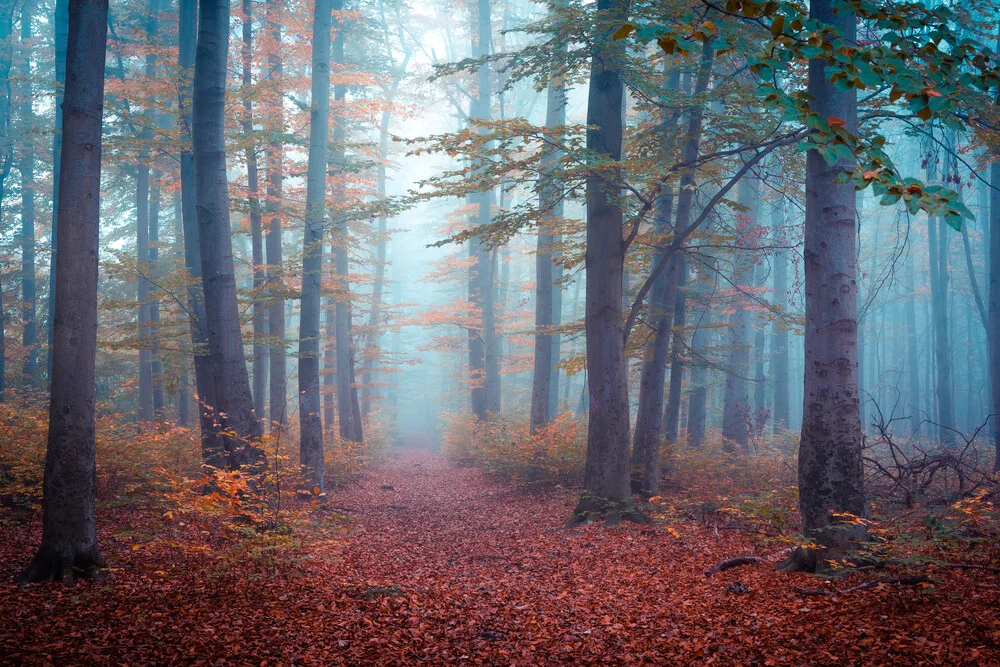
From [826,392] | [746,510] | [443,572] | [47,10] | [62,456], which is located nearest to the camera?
[62,456]

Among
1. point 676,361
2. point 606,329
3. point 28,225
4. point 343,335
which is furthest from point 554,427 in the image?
point 28,225

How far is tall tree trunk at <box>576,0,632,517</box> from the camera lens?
880cm

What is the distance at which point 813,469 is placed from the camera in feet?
17.7

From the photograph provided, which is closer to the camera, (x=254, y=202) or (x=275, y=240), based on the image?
(x=254, y=202)

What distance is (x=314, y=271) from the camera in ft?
41.0

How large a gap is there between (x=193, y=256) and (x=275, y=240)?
3642mm

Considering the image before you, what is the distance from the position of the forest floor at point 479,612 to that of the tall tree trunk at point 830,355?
669mm

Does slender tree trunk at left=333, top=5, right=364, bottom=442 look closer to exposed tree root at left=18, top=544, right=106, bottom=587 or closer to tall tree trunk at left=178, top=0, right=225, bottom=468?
tall tree trunk at left=178, top=0, right=225, bottom=468

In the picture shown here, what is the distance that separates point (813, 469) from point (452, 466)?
15771 millimetres

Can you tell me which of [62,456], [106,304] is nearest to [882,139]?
[62,456]

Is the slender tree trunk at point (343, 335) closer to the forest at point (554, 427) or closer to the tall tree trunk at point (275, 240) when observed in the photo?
the forest at point (554, 427)

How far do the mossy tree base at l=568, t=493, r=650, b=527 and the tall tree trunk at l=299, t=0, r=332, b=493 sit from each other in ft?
18.6

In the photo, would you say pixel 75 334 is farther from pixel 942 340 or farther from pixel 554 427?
pixel 942 340

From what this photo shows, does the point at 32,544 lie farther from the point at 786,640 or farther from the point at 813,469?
the point at 813,469
